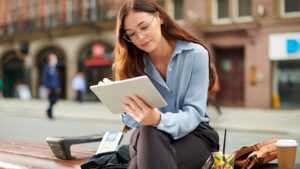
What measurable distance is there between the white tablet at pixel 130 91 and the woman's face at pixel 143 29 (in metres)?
0.53

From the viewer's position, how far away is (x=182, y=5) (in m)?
18.7

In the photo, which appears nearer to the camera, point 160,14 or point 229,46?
point 160,14

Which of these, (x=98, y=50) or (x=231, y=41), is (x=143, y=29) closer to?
(x=231, y=41)

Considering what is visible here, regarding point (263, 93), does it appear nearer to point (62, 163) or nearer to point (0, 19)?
point (62, 163)

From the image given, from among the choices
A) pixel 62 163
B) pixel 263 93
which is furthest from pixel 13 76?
pixel 62 163

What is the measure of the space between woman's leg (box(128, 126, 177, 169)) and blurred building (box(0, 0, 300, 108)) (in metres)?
9.34

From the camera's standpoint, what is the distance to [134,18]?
89.4 inches

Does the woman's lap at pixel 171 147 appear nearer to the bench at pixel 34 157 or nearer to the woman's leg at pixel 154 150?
the woman's leg at pixel 154 150

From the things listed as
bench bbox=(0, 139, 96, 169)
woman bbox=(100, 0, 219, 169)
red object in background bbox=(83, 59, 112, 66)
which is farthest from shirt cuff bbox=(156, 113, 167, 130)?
red object in background bbox=(83, 59, 112, 66)

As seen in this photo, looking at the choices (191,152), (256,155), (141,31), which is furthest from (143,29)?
(256,155)

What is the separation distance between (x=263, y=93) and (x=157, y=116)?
15.0 m

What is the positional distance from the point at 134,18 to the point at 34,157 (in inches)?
54.0

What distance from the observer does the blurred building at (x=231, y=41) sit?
51.3 feet

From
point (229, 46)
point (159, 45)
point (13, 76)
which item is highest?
point (159, 45)
